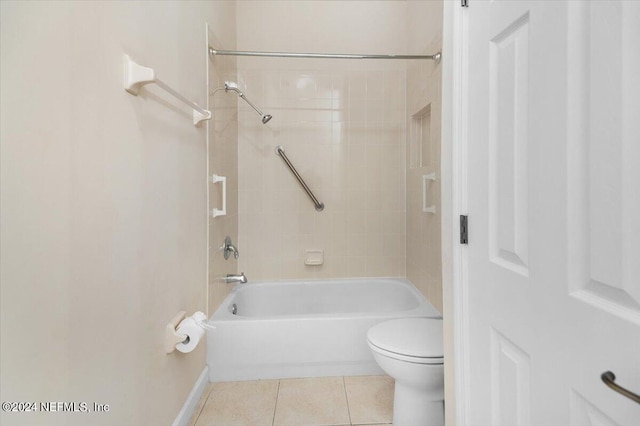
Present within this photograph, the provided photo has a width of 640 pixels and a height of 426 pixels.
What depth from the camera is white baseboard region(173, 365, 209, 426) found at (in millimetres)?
1444

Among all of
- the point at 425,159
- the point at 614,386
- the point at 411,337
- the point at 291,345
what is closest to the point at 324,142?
the point at 425,159

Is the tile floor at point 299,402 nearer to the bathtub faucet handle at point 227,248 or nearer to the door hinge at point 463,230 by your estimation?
the bathtub faucet handle at point 227,248

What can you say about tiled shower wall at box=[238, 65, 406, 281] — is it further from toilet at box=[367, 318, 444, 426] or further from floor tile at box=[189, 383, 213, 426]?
toilet at box=[367, 318, 444, 426]

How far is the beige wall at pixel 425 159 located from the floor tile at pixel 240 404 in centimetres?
112

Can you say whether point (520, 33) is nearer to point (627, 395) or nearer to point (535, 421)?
point (627, 395)

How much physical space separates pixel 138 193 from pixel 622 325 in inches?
50.1

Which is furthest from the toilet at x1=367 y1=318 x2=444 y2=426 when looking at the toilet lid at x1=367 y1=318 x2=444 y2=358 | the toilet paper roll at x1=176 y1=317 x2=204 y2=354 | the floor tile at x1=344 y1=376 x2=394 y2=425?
the toilet paper roll at x1=176 y1=317 x2=204 y2=354

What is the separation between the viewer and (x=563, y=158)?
24.8 inches

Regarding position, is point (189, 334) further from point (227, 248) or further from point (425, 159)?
point (425, 159)

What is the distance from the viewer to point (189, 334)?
4.38 feet

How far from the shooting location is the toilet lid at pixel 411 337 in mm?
1317

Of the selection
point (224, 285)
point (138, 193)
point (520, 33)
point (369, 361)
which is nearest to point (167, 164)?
point (138, 193)

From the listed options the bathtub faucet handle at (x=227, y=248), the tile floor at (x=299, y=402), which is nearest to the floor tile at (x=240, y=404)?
the tile floor at (x=299, y=402)

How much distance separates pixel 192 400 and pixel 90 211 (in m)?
1.19
